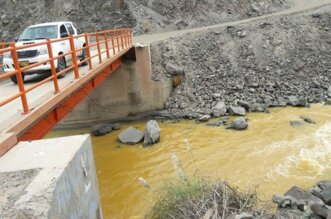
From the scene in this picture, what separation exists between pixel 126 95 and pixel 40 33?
21.8 ft

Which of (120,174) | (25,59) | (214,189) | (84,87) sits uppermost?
(25,59)

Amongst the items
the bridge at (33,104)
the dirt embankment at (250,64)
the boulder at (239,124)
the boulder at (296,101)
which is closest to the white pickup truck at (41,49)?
the bridge at (33,104)

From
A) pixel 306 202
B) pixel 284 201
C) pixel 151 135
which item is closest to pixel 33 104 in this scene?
pixel 284 201

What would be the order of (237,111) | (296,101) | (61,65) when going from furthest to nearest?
(296,101) < (237,111) < (61,65)

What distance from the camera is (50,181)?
3.84 meters

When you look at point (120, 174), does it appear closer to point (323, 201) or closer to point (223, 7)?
point (323, 201)

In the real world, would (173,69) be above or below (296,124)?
above

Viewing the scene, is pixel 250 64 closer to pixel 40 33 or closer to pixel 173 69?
pixel 173 69

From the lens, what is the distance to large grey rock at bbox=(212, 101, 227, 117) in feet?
56.4

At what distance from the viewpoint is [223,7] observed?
29484mm

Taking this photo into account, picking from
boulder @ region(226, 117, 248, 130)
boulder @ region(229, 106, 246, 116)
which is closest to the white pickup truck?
boulder @ region(226, 117, 248, 130)

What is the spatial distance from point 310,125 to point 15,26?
24893 mm

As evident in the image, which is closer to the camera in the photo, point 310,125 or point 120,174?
point 120,174

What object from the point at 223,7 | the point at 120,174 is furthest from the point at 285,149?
the point at 223,7
